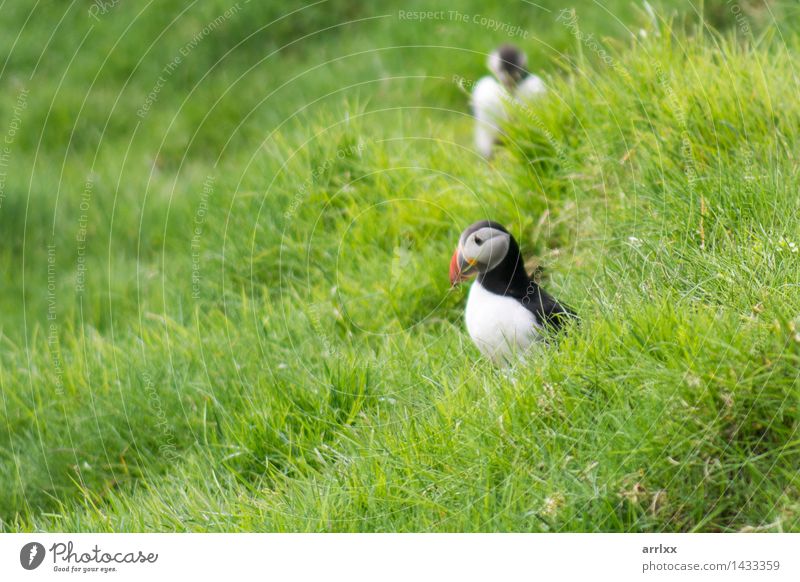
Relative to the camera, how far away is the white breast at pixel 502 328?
3855 mm

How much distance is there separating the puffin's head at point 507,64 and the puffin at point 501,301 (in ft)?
9.54

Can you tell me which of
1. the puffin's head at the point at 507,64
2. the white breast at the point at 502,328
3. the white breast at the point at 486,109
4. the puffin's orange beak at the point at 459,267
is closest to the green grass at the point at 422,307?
the white breast at the point at 502,328

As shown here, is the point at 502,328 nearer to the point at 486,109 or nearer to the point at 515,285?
the point at 515,285

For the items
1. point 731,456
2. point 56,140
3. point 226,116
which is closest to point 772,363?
point 731,456

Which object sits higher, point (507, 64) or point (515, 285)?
point (507, 64)

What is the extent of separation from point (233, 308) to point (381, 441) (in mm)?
1967

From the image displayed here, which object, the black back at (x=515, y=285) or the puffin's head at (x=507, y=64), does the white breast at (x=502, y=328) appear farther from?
the puffin's head at (x=507, y=64)

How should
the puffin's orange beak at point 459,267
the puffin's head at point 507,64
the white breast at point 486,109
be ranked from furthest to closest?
1. the puffin's head at point 507,64
2. the white breast at point 486,109
3. the puffin's orange beak at point 459,267

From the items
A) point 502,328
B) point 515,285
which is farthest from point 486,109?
point 502,328

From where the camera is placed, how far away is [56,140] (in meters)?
8.58

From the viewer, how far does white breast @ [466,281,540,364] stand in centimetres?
Result: 386

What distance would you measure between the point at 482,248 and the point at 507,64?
3.24 m

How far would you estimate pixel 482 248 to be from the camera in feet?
13.2

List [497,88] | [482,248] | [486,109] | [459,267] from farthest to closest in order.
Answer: [497,88] < [486,109] < [459,267] < [482,248]
